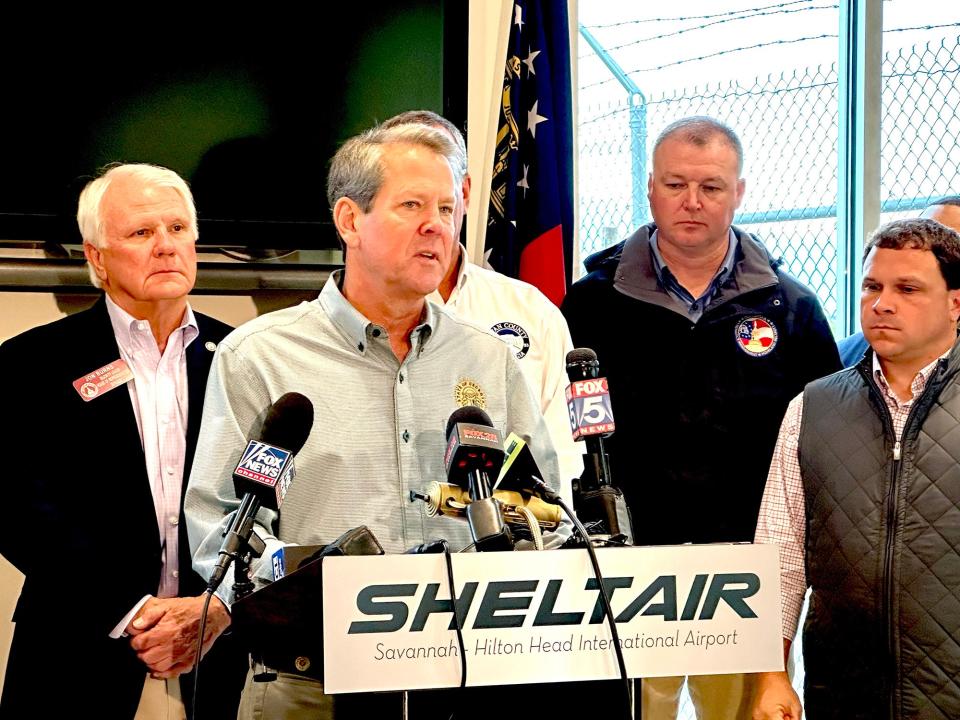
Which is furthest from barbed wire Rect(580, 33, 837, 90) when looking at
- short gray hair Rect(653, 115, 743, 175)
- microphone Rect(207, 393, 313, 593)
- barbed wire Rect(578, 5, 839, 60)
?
microphone Rect(207, 393, 313, 593)

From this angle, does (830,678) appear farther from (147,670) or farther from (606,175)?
(606,175)

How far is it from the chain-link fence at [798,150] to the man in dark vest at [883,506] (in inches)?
79.8

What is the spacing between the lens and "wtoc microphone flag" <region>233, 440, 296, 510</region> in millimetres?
1488

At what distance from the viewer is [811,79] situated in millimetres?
4641

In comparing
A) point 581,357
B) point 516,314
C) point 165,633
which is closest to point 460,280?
point 516,314

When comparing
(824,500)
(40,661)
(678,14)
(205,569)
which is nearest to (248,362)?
(205,569)

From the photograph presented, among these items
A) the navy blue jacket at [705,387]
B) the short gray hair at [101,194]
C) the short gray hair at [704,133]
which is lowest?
the navy blue jacket at [705,387]

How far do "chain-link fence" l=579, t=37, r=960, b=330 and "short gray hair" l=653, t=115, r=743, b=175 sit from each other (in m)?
1.46

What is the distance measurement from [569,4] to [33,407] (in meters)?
2.56

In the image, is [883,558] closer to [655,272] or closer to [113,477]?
[655,272]

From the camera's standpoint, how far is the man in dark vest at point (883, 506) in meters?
2.26

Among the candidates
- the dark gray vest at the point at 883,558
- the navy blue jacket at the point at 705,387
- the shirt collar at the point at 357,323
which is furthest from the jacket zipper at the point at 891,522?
the shirt collar at the point at 357,323

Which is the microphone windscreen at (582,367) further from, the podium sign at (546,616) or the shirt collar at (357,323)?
the shirt collar at (357,323)

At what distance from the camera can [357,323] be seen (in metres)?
2.07
